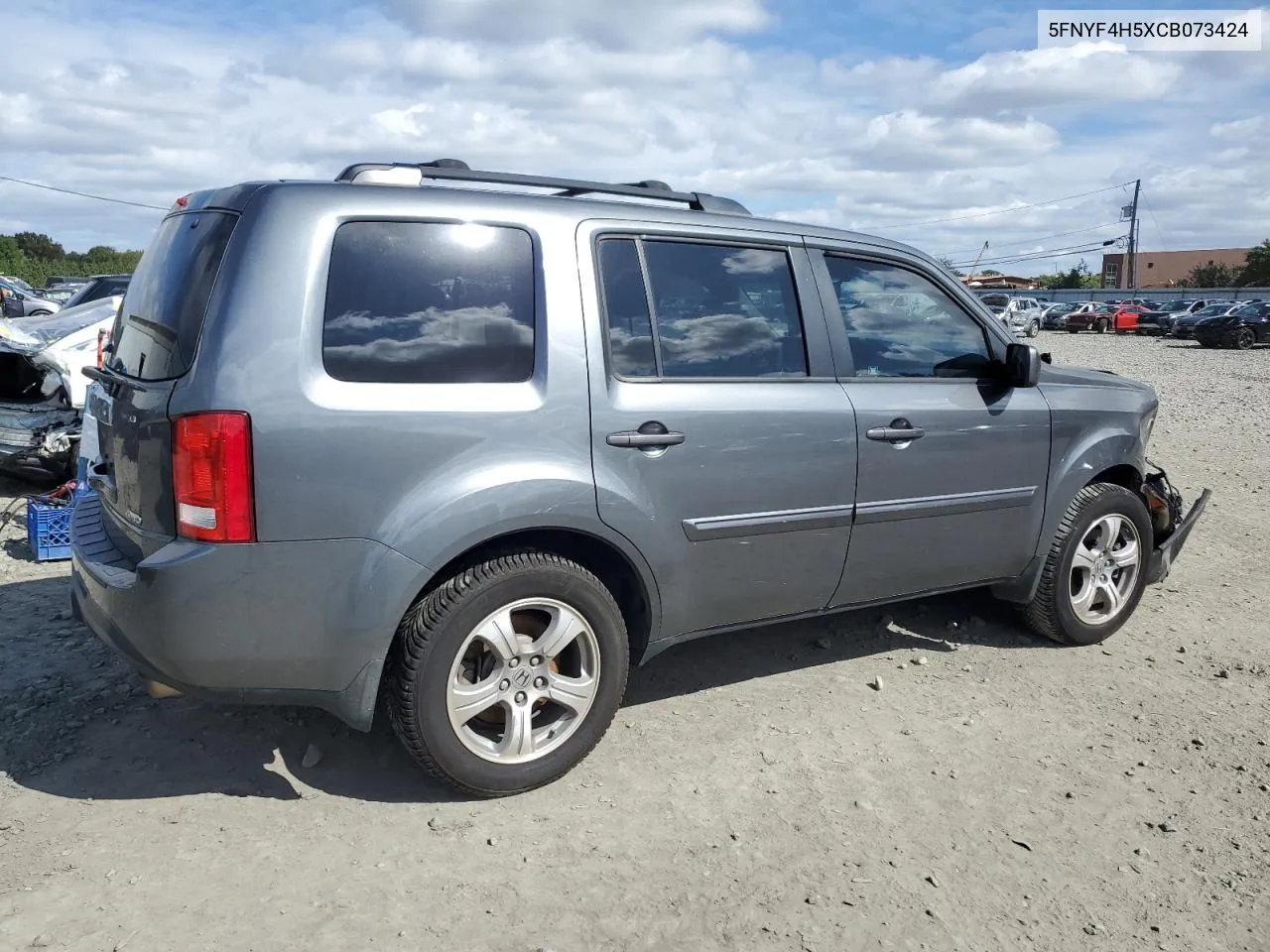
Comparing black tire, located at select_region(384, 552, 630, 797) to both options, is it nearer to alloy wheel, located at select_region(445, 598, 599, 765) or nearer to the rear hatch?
alloy wheel, located at select_region(445, 598, 599, 765)

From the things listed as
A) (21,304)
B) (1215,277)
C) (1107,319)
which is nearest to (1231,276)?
(1215,277)

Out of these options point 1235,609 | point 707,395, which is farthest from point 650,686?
point 1235,609

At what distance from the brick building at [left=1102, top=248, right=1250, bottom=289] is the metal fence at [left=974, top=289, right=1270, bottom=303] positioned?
1005 inches

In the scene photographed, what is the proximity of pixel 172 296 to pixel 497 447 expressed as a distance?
1115 millimetres

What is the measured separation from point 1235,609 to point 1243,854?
106 inches

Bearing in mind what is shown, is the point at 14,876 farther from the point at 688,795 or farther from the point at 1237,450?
the point at 1237,450

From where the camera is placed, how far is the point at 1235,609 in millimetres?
5465

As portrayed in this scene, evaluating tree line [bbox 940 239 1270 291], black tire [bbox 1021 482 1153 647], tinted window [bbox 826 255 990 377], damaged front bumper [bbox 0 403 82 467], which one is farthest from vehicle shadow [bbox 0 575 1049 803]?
tree line [bbox 940 239 1270 291]

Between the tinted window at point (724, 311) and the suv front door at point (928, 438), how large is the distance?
0.75ft

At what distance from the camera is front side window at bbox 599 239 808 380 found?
3557 millimetres

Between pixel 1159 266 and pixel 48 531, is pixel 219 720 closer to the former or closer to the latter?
pixel 48 531

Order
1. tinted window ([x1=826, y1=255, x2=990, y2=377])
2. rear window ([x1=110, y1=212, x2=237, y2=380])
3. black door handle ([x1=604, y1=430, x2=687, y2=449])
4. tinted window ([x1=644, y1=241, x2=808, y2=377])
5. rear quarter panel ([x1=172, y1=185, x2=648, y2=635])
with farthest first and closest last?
tinted window ([x1=826, y1=255, x2=990, y2=377]) < tinted window ([x1=644, y1=241, x2=808, y2=377]) < black door handle ([x1=604, y1=430, x2=687, y2=449]) < rear window ([x1=110, y1=212, x2=237, y2=380]) < rear quarter panel ([x1=172, y1=185, x2=648, y2=635])

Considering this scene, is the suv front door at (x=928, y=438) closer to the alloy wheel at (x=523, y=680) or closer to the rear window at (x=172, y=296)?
the alloy wheel at (x=523, y=680)

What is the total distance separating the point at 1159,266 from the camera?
10525cm
